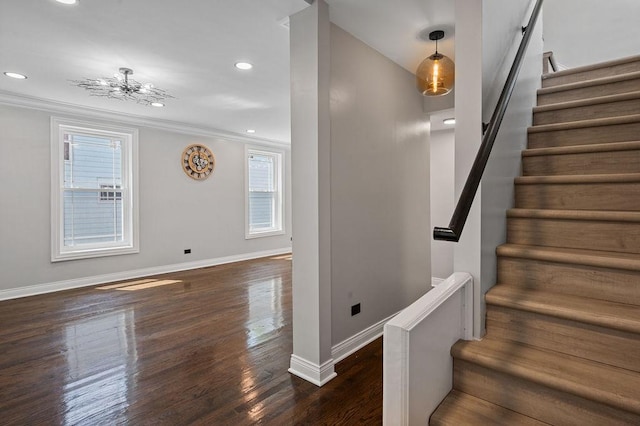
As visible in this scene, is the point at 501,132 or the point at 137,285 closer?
the point at 501,132

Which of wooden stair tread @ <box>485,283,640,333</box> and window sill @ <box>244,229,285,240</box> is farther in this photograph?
window sill @ <box>244,229,285,240</box>

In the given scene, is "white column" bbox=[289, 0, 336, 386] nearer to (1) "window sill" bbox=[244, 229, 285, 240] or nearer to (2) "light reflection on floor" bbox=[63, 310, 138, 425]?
(2) "light reflection on floor" bbox=[63, 310, 138, 425]

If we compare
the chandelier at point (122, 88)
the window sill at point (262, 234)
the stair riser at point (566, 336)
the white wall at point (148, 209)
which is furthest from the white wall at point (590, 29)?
the window sill at point (262, 234)

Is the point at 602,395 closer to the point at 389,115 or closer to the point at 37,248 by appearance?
the point at 389,115

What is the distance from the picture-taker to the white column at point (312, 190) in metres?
2.11

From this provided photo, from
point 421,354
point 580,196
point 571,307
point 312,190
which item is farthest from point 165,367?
point 580,196

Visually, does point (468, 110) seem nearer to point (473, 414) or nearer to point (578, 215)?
point (578, 215)

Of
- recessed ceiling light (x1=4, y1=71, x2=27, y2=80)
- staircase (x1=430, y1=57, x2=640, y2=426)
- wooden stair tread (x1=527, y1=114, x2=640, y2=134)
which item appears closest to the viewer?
staircase (x1=430, y1=57, x2=640, y2=426)

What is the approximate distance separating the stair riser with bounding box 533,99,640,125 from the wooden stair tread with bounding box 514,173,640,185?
0.65 metres

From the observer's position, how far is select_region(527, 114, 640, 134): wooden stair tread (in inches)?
68.7

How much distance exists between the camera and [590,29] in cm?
371

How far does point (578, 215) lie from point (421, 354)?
3.57 ft

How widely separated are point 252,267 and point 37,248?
Result: 314 cm

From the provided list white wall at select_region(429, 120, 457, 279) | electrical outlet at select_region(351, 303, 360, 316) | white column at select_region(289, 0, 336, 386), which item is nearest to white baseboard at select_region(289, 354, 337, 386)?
white column at select_region(289, 0, 336, 386)
